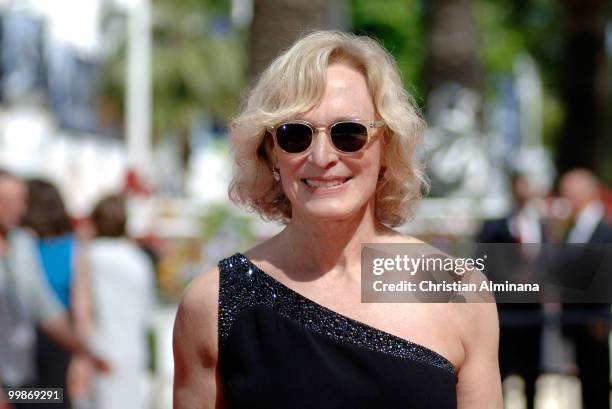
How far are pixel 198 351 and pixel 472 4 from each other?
426 inches

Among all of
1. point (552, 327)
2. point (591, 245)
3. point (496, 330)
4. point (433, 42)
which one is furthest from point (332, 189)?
point (433, 42)

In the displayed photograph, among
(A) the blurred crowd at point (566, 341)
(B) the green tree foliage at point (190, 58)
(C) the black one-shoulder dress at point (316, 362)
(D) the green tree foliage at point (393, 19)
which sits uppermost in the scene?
(B) the green tree foliage at point (190, 58)

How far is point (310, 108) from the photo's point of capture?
2.52 meters

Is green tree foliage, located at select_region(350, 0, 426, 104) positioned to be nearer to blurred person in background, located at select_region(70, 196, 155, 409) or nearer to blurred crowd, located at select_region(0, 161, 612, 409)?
blurred crowd, located at select_region(0, 161, 612, 409)

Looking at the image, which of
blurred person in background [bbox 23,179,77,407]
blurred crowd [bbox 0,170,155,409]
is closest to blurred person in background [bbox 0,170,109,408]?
blurred crowd [bbox 0,170,155,409]

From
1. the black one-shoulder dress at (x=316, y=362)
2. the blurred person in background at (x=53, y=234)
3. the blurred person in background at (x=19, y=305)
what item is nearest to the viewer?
the black one-shoulder dress at (x=316, y=362)

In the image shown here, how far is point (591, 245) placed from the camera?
3279 mm

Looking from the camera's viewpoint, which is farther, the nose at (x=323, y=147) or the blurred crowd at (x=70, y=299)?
the blurred crowd at (x=70, y=299)

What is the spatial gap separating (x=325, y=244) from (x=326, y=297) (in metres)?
0.14

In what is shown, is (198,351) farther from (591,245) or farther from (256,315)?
(591,245)

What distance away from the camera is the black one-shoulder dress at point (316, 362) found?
94.3 inches

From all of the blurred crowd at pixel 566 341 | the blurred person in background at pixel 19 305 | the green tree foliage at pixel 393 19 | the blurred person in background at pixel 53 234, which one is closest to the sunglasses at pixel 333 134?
the blurred person in background at pixel 19 305

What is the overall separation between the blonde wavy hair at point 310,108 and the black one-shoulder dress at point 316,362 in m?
0.34

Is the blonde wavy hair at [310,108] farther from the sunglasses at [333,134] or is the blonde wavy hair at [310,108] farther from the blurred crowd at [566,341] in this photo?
the blurred crowd at [566,341]
